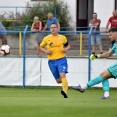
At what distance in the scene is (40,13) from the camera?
33.6m

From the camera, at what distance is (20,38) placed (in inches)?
1022

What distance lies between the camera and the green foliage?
109 ft

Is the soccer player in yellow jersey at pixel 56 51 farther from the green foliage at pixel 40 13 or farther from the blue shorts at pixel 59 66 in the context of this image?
the green foliage at pixel 40 13

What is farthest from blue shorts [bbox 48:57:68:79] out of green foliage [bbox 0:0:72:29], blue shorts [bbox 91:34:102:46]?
green foliage [bbox 0:0:72:29]

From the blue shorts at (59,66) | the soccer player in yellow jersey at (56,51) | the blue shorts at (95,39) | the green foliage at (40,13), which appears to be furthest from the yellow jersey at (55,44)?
the green foliage at (40,13)

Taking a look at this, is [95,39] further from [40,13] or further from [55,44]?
[40,13]

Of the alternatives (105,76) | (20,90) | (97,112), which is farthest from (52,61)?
(97,112)

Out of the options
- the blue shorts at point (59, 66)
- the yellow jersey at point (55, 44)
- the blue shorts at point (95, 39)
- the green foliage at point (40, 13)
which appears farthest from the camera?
the green foliage at point (40, 13)

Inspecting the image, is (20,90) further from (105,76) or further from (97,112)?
(97,112)

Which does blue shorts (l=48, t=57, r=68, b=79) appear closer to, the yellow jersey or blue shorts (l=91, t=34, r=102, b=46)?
the yellow jersey

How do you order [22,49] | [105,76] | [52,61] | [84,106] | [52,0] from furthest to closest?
[52,0] < [22,49] < [52,61] < [105,76] < [84,106]

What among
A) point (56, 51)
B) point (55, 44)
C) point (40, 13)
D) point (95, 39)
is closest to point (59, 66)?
point (56, 51)

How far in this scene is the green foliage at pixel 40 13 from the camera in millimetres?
33250

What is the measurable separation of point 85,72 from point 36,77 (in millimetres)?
1790
